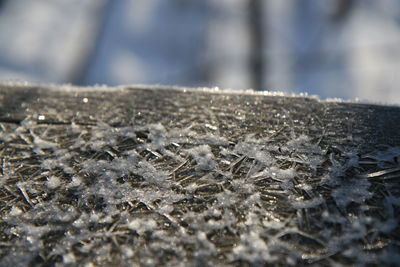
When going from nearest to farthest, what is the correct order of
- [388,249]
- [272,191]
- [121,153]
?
[388,249] < [272,191] < [121,153]

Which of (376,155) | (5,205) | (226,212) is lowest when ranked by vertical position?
(5,205)

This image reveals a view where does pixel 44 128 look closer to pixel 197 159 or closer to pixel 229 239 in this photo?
pixel 197 159

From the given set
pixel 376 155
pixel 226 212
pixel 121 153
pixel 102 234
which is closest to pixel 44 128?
pixel 121 153

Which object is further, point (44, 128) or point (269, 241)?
point (44, 128)

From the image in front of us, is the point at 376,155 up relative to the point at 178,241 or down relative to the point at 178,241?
up
